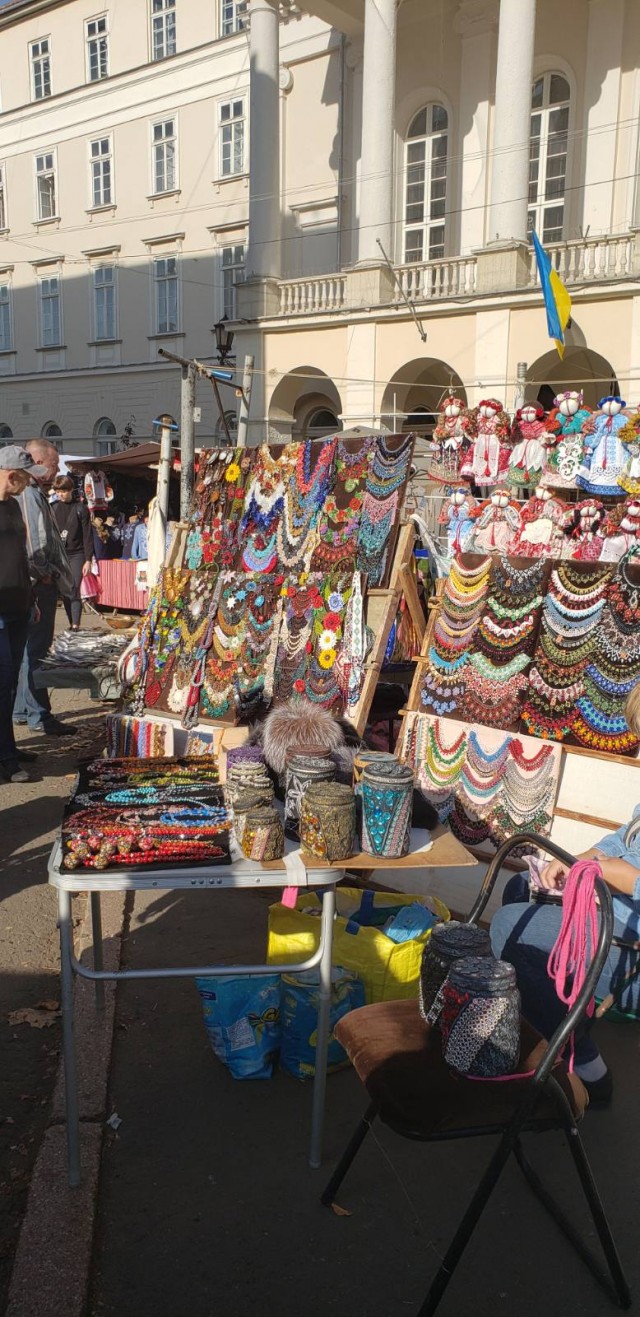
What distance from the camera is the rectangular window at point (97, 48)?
22844mm

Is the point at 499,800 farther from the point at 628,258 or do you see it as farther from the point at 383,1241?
the point at 628,258

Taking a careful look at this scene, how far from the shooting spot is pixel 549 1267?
83.7 inches

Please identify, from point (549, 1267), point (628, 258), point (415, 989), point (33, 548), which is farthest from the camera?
point (628, 258)

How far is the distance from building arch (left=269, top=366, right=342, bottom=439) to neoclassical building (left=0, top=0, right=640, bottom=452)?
0.06 meters

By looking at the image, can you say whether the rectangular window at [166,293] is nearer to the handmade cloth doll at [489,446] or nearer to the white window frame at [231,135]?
the white window frame at [231,135]

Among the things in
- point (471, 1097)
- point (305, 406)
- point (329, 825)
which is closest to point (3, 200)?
point (305, 406)

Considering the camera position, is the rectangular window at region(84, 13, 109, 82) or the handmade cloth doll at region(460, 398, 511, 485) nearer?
the handmade cloth doll at region(460, 398, 511, 485)

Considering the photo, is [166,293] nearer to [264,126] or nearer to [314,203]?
[314,203]

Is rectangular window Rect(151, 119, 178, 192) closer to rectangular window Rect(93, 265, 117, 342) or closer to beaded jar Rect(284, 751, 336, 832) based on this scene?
rectangular window Rect(93, 265, 117, 342)

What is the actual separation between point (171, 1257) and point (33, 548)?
14.6ft

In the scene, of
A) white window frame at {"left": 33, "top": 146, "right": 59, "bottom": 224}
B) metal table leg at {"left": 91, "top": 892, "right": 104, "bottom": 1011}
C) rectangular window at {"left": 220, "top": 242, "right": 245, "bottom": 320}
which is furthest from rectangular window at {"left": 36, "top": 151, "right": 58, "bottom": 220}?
metal table leg at {"left": 91, "top": 892, "right": 104, "bottom": 1011}

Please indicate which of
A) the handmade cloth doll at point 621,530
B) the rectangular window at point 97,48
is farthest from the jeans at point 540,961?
the rectangular window at point 97,48

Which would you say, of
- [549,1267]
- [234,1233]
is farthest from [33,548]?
[549,1267]

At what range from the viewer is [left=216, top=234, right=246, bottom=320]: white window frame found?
67.5 ft
